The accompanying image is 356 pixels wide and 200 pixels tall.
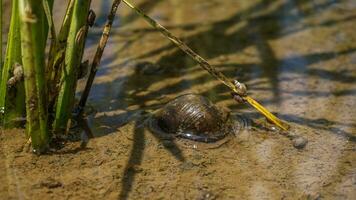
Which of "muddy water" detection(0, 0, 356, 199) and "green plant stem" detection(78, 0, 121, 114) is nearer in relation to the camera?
"muddy water" detection(0, 0, 356, 199)

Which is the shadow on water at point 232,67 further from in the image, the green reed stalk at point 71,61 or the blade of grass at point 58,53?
the blade of grass at point 58,53

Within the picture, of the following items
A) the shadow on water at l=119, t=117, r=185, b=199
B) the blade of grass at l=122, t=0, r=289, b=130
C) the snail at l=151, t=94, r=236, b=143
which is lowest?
the shadow on water at l=119, t=117, r=185, b=199

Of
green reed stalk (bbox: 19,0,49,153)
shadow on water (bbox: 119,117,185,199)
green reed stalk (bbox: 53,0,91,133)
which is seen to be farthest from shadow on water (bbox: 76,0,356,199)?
green reed stalk (bbox: 19,0,49,153)

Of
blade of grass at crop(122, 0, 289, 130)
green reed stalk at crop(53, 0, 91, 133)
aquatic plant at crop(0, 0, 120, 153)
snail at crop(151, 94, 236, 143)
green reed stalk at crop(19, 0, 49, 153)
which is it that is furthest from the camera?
snail at crop(151, 94, 236, 143)

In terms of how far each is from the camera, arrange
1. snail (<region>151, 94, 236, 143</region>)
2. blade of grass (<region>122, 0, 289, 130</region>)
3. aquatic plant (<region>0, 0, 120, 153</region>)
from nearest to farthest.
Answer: aquatic plant (<region>0, 0, 120, 153</region>) → blade of grass (<region>122, 0, 289, 130</region>) → snail (<region>151, 94, 236, 143</region>)

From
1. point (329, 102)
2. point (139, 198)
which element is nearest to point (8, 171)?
point (139, 198)

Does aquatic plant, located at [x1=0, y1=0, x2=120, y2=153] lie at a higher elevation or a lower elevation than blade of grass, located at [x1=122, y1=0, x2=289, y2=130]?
lower

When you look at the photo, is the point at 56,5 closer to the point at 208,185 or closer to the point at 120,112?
the point at 120,112

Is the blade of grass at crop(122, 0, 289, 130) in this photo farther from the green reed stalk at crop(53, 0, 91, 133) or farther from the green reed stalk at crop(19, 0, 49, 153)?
the green reed stalk at crop(19, 0, 49, 153)

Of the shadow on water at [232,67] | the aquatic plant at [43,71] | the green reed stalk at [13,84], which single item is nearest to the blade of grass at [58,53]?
the aquatic plant at [43,71]
